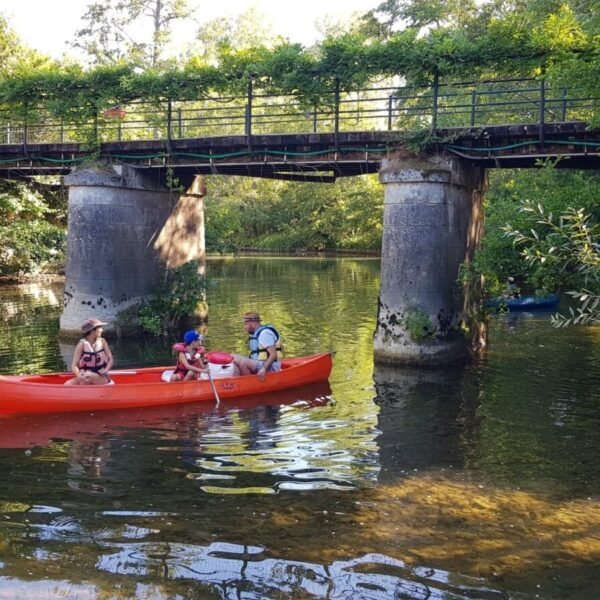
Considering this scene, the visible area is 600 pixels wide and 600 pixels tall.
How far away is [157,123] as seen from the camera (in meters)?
19.8

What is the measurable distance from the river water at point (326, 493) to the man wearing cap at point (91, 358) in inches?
27.3

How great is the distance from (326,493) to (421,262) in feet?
26.2

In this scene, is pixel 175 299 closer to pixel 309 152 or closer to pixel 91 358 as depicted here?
pixel 309 152

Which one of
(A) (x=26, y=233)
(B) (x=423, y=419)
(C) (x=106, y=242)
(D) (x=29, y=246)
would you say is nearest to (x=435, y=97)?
(B) (x=423, y=419)

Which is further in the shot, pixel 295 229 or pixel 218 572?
pixel 295 229

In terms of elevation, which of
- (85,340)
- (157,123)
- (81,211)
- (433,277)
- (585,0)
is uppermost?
(585,0)

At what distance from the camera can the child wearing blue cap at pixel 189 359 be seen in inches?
512

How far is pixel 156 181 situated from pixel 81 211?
2320 mm

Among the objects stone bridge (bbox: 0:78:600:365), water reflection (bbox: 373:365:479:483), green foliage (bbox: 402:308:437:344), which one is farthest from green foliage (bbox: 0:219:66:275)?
green foliage (bbox: 402:308:437:344)

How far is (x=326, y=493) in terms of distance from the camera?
8.47 meters

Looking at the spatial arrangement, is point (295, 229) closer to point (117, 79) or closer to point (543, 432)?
point (117, 79)

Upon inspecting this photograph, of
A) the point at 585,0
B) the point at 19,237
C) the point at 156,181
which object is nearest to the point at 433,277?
the point at 156,181

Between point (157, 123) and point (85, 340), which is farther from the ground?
point (157, 123)

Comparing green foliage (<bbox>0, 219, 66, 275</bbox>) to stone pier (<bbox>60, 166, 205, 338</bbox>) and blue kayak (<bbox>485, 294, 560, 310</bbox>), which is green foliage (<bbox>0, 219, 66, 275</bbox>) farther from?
blue kayak (<bbox>485, 294, 560, 310</bbox>)
